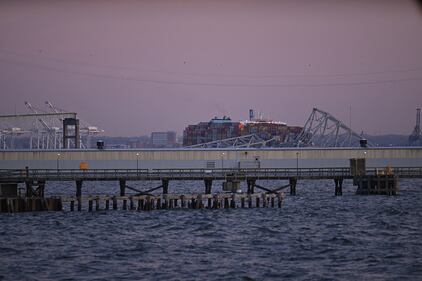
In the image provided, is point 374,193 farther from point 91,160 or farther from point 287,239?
point 91,160

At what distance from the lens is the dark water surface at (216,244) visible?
41094 mm

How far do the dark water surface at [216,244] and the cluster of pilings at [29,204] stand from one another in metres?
1.06

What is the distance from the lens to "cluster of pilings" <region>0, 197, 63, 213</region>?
2758 inches

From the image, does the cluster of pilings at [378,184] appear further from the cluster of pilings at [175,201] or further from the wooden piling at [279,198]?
the wooden piling at [279,198]

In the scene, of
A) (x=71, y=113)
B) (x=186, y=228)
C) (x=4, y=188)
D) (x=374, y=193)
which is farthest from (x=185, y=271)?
(x=71, y=113)

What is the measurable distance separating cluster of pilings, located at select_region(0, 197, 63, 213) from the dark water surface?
41.8 inches

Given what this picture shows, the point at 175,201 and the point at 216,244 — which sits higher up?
the point at 175,201

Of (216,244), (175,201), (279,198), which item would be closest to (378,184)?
(279,198)

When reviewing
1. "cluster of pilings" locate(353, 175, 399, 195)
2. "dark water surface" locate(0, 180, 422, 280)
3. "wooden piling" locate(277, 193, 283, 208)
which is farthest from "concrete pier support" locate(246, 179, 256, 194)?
"cluster of pilings" locate(353, 175, 399, 195)

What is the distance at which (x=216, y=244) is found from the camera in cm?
5056

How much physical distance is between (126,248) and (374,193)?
4673 centimetres

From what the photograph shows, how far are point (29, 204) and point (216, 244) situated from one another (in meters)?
24.0

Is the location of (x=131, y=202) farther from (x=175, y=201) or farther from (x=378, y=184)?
(x=378, y=184)

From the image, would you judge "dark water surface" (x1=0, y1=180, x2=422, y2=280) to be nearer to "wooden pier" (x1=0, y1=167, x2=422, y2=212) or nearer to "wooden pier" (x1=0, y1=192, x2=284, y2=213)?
"wooden pier" (x1=0, y1=192, x2=284, y2=213)
